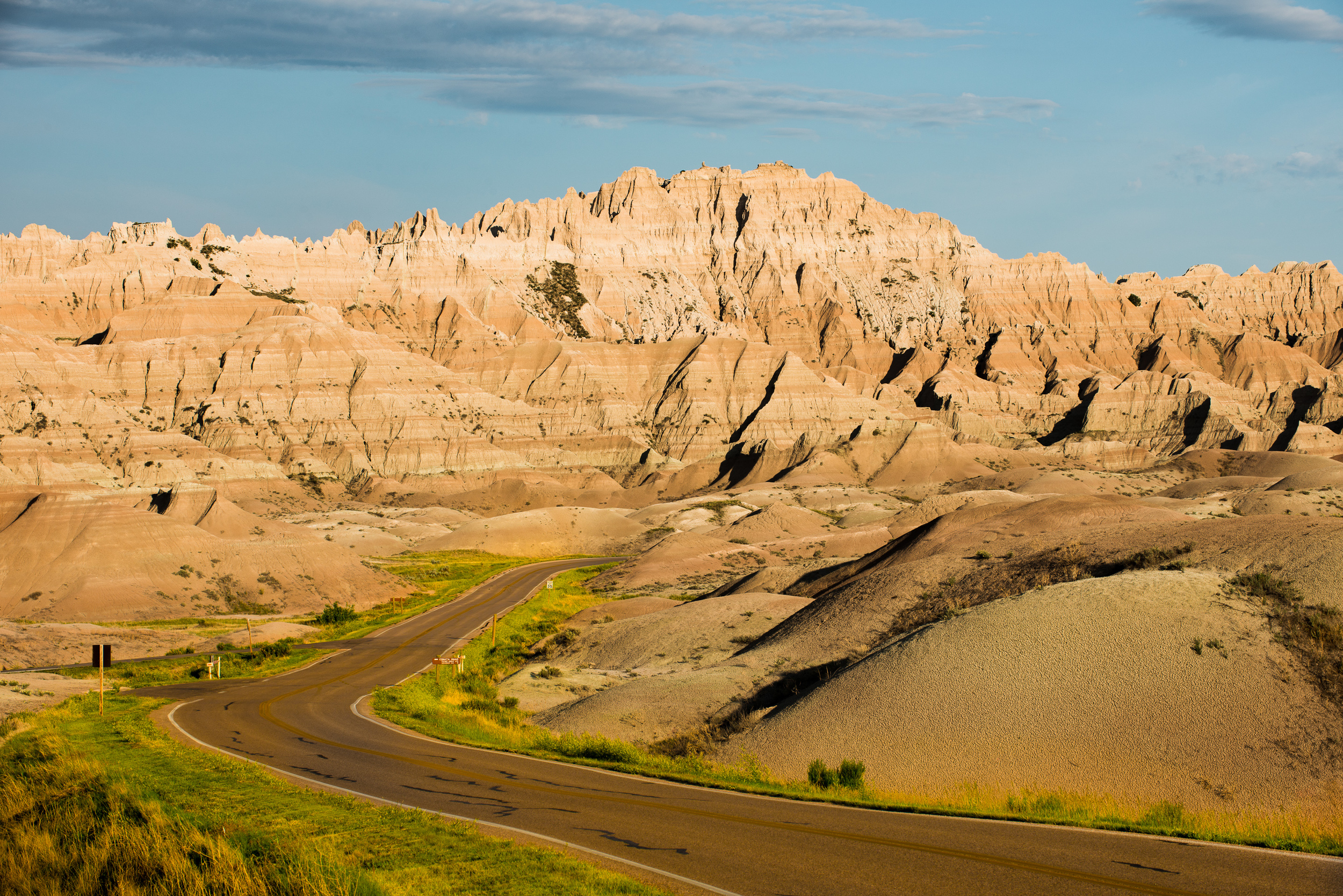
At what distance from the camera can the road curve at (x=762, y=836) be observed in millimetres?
11766

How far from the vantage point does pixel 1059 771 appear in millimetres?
19328

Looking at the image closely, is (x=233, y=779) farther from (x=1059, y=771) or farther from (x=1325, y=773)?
(x=1325, y=773)

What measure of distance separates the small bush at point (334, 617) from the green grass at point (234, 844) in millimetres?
42914

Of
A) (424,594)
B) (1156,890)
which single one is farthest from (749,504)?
(1156,890)

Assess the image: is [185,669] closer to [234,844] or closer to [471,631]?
[471,631]

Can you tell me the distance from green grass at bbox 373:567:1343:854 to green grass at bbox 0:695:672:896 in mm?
5720

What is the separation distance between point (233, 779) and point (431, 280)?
584 ft

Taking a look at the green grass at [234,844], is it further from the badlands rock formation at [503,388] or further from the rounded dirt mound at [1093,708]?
the badlands rock formation at [503,388]

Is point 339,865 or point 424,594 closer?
point 339,865

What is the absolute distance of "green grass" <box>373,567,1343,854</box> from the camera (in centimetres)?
1462

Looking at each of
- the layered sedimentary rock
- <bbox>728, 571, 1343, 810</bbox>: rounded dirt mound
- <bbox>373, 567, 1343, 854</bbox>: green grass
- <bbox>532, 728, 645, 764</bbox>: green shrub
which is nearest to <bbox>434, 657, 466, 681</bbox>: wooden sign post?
<bbox>373, 567, 1343, 854</bbox>: green grass

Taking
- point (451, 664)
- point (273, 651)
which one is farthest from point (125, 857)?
point (273, 651)

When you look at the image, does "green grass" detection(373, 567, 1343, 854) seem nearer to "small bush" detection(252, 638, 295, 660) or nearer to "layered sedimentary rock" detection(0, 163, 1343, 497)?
"small bush" detection(252, 638, 295, 660)

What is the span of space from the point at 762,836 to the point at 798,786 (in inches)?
184
